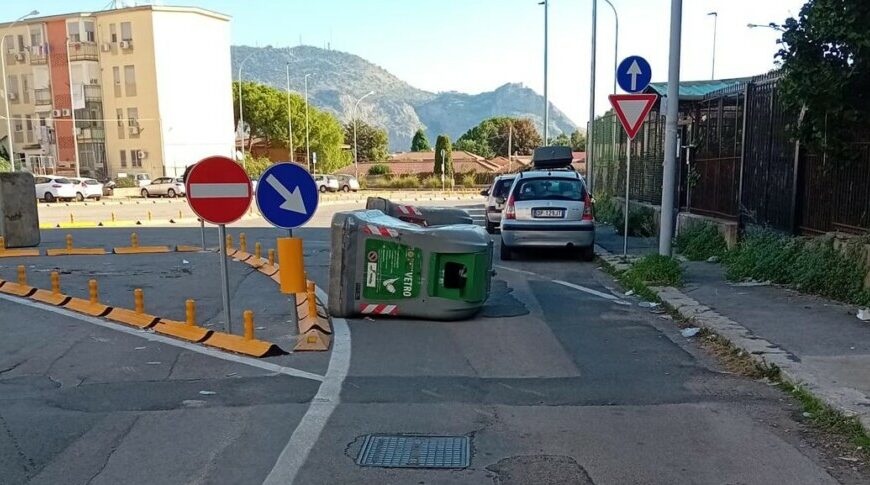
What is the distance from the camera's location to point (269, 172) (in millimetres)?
7199

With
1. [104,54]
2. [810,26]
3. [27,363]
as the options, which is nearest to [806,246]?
[810,26]

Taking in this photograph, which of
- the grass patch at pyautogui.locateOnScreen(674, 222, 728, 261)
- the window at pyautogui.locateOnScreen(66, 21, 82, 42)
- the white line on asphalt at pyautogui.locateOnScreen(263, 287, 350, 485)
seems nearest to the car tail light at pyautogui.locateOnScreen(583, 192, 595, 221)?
the grass patch at pyautogui.locateOnScreen(674, 222, 728, 261)

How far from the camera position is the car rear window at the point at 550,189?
12.7 metres

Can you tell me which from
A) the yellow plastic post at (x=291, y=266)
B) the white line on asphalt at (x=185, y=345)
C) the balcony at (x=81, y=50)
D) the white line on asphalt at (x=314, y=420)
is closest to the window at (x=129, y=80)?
the balcony at (x=81, y=50)

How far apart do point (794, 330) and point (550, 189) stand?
656 cm

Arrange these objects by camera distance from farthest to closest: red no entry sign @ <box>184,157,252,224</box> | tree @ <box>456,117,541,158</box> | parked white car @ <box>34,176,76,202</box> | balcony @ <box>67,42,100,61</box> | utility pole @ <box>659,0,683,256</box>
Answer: tree @ <box>456,117,541,158</box>, balcony @ <box>67,42,100,61</box>, parked white car @ <box>34,176,76,202</box>, utility pole @ <box>659,0,683,256</box>, red no entry sign @ <box>184,157,252,224</box>

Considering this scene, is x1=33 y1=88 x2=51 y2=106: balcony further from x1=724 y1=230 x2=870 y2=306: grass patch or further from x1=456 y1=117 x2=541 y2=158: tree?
x1=456 y1=117 x2=541 y2=158: tree

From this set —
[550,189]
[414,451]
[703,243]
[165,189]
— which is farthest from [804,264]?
[165,189]

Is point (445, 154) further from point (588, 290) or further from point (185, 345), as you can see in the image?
Result: point (185, 345)

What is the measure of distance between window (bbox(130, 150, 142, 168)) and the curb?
200 ft

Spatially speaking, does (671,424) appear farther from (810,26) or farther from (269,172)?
(810,26)

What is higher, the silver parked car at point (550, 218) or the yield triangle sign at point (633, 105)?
the yield triangle sign at point (633, 105)

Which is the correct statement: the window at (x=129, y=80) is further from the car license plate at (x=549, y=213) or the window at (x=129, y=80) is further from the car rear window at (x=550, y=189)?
the car license plate at (x=549, y=213)

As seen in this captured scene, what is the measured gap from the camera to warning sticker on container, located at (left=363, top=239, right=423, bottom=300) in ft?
25.3
